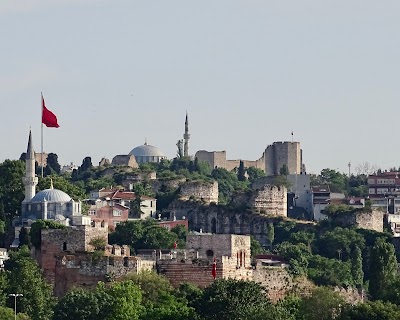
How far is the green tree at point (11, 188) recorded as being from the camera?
101 meters

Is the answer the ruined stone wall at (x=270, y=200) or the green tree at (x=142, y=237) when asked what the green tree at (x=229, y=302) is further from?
the ruined stone wall at (x=270, y=200)

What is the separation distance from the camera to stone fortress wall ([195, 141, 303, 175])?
14700 centimetres

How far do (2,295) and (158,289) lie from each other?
558 cm

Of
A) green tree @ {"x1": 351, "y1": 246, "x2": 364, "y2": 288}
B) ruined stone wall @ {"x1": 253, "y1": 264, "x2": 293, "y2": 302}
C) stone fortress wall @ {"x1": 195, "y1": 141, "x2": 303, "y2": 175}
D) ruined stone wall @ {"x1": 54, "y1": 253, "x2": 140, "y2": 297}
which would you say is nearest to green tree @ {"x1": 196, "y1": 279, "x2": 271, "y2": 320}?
ruined stone wall @ {"x1": 54, "y1": 253, "x2": 140, "y2": 297}

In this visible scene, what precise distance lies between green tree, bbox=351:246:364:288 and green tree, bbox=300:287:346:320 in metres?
15.5

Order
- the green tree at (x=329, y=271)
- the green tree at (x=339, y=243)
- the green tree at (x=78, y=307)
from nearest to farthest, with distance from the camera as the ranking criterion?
the green tree at (x=78, y=307), the green tree at (x=329, y=271), the green tree at (x=339, y=243)

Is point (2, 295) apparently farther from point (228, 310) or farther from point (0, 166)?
point (0, 166)

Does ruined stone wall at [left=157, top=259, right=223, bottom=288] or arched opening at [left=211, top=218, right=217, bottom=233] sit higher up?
arched opening at [left=211, top=218, right=217, bottom=233]

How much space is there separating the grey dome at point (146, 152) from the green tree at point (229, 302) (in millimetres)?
65439

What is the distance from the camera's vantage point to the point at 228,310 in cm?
7944

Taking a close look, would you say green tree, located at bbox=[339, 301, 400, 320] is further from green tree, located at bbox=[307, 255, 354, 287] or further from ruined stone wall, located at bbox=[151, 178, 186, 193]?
A: ruined stone wall, located at bbox=[151, 178, 186, 193]

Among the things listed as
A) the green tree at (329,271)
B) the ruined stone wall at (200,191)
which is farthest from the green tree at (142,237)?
the ruined stone wall at (200,191)

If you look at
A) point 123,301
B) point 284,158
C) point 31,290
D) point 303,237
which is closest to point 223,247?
point 31,290

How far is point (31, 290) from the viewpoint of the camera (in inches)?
3263
